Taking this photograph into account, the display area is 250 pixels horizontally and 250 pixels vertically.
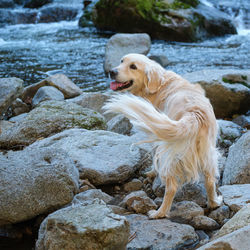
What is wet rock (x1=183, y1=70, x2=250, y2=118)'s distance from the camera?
21.6ft

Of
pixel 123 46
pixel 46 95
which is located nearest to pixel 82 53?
pixel 123 46

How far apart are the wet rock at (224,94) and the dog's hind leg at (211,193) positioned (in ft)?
11.1

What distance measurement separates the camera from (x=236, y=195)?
139 inches

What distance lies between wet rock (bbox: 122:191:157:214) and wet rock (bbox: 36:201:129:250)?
825mm

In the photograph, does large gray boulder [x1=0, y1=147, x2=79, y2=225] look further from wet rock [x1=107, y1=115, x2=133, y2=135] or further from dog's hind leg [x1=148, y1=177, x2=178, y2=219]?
wet rock [x1=107, y1=115, x2=133, y2=135]

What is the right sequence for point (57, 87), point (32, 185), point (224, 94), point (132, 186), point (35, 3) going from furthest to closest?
point (35, 3) < point (57, 87) < point (224, 94) < point (132, 186) < point (32, 185)

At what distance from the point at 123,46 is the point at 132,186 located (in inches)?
256

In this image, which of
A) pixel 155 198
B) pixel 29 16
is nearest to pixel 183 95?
pixel 155 198

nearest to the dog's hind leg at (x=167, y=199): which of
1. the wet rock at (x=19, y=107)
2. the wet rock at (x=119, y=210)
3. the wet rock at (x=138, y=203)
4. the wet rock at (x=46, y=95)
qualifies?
the wet rock at (x=138, y=203)

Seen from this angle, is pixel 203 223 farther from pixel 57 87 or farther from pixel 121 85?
pixel 57 87

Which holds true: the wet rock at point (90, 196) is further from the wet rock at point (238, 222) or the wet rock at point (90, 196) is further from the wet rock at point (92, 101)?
the wet rock at point (92, 101)

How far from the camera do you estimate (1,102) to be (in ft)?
20.5

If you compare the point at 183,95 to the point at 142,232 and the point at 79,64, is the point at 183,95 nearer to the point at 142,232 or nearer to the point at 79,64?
the point at 142,232

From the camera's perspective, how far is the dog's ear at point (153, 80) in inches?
164
